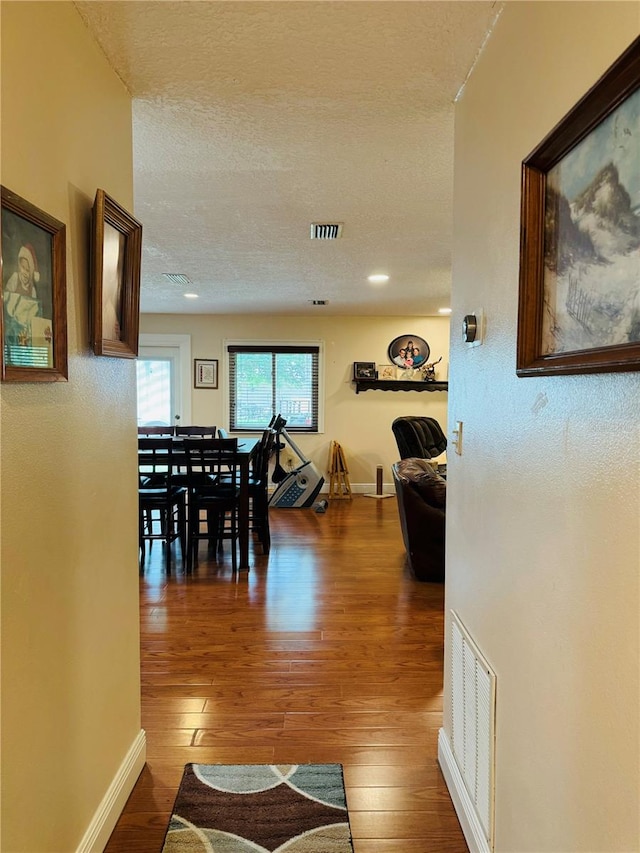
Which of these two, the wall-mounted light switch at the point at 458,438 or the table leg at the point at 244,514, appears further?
the table leg at the point at 244,514

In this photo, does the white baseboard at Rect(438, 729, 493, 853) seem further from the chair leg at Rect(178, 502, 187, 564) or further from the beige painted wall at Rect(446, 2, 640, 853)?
the chair leg at Rect(178, 502, 187, 564)

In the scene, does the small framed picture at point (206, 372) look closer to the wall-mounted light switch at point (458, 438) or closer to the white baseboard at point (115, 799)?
the white baseboard at point (115, 799)

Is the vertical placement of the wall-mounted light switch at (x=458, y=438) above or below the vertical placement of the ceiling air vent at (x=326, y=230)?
below

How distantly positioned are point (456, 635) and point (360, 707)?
2.68 ft

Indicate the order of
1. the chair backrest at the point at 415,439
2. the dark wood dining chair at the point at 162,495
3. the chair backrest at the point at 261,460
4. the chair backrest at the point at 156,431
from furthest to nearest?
1. the chair backrest at the point at 415,439
2. the chair backrest at the point at 156,431
3. the chair backrest at the point at 261,460
4. the dark wood dining chair at the point at 162,495

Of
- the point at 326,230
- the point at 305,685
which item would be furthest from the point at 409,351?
the point at 305,685

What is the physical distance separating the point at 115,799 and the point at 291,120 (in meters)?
2.37

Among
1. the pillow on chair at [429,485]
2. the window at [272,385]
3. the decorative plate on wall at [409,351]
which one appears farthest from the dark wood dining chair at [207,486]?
the decorative plate on wall at [409,351]

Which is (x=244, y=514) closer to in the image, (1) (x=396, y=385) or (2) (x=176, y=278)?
(2) (x=176, y=278)

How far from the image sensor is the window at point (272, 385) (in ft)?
22.1

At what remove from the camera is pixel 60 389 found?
4.17 feet

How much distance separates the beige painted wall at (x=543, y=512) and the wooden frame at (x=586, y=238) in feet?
0.21

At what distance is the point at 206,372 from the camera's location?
6.73 m

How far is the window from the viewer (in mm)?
6738
